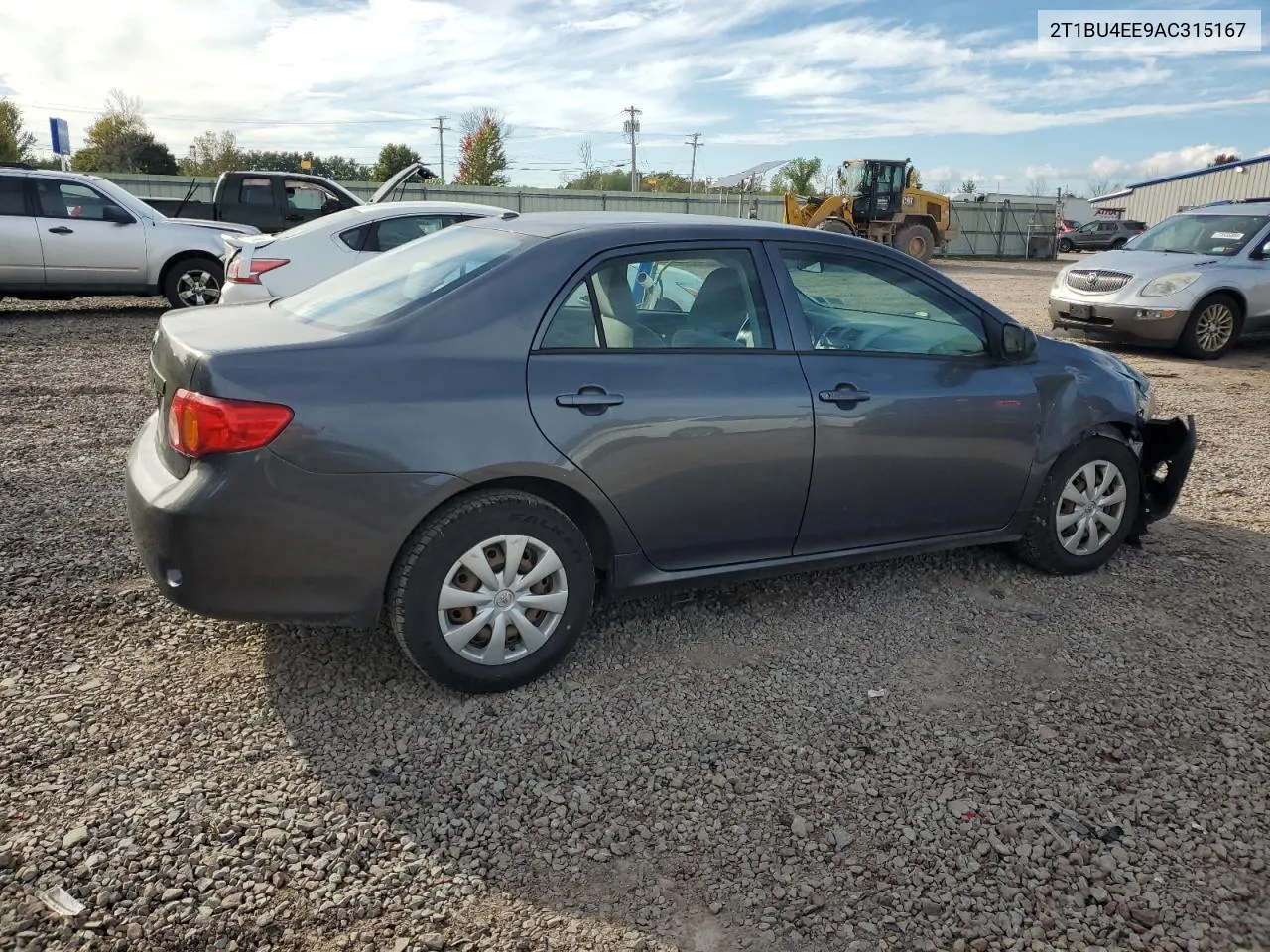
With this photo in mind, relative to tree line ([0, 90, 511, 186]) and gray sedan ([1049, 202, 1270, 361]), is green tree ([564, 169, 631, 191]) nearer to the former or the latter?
tree line ([0, 90, 511, 186])

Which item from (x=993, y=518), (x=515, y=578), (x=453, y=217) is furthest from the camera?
(x=453, y=217)

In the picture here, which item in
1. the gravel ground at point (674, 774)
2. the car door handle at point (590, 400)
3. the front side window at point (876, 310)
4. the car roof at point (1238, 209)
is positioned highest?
the car roof at point (1238, 209)

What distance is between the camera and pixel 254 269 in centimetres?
881

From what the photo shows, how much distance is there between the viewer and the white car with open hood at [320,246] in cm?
880

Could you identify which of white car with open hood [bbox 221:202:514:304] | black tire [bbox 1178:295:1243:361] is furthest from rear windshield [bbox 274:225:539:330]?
black tire [bbox 1178:295:1243:361]

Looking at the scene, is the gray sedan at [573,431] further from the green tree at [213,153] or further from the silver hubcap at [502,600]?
the green tree at [213,153]

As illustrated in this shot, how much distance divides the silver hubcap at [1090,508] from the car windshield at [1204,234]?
8.36m

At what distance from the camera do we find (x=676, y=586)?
3.64 metres

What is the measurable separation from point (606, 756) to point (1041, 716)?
1.48 m

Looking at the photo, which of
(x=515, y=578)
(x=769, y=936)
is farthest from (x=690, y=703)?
(x=769, y=936)

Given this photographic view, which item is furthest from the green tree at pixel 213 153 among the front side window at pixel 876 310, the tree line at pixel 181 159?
the front side window at pixel 876 310

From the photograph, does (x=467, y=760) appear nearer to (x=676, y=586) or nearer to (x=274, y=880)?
(x=274, y=880)

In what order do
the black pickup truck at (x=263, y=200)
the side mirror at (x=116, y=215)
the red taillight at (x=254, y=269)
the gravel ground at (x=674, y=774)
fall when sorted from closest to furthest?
the gravel ground at (x=674, y=774), the red taillight at (x=254, y=269), the side mirror at (x=116, y=215), the black pickup truck at (x=263, y=200)

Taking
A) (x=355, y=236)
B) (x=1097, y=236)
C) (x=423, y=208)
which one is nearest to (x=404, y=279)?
(x=355, y=236)
